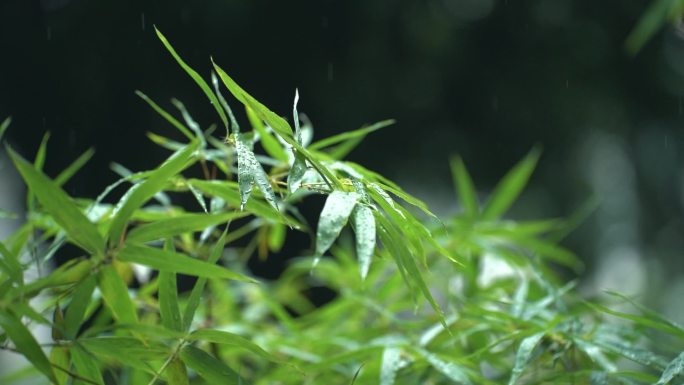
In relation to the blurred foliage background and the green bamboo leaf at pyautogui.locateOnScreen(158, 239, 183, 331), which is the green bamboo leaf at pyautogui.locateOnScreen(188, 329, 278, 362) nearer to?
the green bamboo leaf at pyautogui.locateOnScreen(158, 239, 183, 331)

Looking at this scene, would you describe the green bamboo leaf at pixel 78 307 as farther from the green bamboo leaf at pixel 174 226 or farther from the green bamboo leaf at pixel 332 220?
the green bamboo leaf at pixel 332 220

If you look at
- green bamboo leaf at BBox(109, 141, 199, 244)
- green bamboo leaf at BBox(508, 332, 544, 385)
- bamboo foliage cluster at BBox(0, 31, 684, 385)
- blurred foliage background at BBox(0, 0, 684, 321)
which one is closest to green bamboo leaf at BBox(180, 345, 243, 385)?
bamboo foliage cluster at BBox(0, 31, 684, 385)

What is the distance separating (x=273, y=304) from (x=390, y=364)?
1.26 ft

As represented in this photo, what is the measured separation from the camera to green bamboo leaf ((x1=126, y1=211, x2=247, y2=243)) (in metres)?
0.70

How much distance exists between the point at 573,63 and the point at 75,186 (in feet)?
5.00

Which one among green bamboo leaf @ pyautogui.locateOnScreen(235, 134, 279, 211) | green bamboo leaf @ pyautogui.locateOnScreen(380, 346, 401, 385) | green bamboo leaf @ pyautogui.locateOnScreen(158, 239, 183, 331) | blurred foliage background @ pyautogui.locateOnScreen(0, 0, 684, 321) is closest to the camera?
green bamboo leaf @ pyautogui.locateOnScreen(235, 134, 279, 211)

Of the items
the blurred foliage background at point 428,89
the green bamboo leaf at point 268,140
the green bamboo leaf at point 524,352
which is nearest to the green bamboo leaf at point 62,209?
the green bamboo leaf at point 268,140

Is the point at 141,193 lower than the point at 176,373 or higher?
higher

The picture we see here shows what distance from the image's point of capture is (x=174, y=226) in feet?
2.32

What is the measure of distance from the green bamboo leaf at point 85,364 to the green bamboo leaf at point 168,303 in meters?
0.06

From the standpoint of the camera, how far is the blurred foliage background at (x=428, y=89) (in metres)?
2.24

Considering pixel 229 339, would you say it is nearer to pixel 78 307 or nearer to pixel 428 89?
pixel 78 307

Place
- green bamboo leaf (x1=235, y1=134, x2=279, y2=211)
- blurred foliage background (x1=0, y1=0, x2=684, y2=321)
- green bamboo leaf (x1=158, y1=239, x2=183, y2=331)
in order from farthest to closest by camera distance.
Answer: blurred foliage background (x1=0, y1=0, x2=684, y2=321)
green bamboo leaf (x1=158, y1=239, x2=183, y2=331)
green bamboo leaf (x1=235, y1=134, x2=279, y2=211)

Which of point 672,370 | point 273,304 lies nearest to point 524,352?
point 672,370
